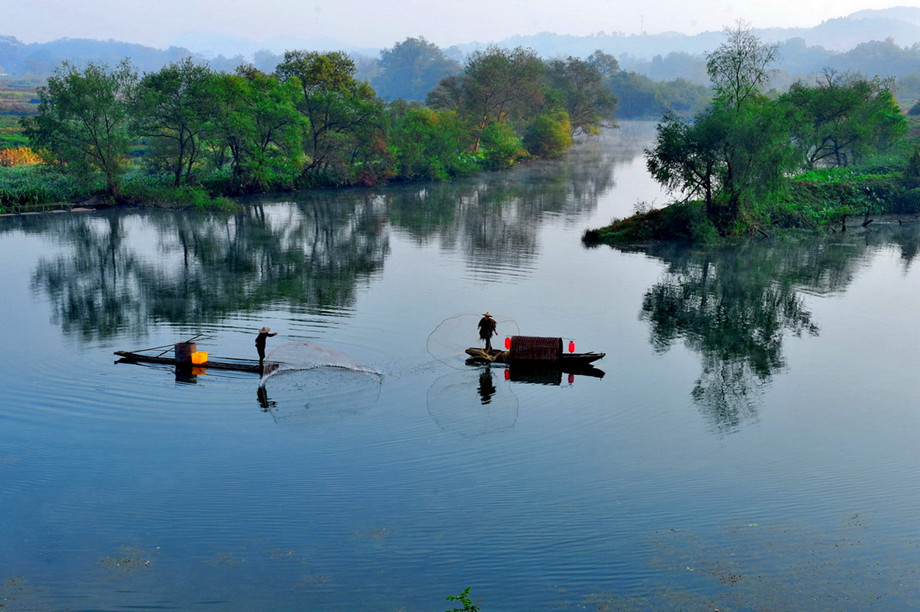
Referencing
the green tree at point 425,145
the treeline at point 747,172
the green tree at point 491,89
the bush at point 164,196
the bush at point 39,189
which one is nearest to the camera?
the treeline at point 747,172

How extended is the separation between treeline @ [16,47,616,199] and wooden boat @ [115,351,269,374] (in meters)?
38.7

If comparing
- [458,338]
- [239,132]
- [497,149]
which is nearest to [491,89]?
[497,149]

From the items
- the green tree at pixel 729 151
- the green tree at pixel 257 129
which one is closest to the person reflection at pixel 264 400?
the green tree at pixel 729 151

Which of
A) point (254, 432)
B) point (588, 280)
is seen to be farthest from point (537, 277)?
point (254, 432)

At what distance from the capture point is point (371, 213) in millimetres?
57750

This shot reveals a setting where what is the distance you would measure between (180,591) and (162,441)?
6188mm

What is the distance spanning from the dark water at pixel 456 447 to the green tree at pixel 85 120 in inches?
823

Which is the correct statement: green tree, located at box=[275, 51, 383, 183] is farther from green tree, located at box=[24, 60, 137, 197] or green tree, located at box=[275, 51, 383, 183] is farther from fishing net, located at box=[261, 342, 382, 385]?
fishing net, located at box=[261, 342, 382, 385]

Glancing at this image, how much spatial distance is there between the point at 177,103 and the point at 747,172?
42.0 meters

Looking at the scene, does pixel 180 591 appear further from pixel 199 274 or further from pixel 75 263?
pixel 75 263

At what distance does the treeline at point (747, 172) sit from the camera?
145 feet

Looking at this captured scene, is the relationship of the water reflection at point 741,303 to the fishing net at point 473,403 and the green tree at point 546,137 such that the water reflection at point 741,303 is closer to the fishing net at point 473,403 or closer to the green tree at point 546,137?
the fishing net at point 473,403

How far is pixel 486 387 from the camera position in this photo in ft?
73.3

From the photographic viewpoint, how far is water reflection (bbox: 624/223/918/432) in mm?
23188
